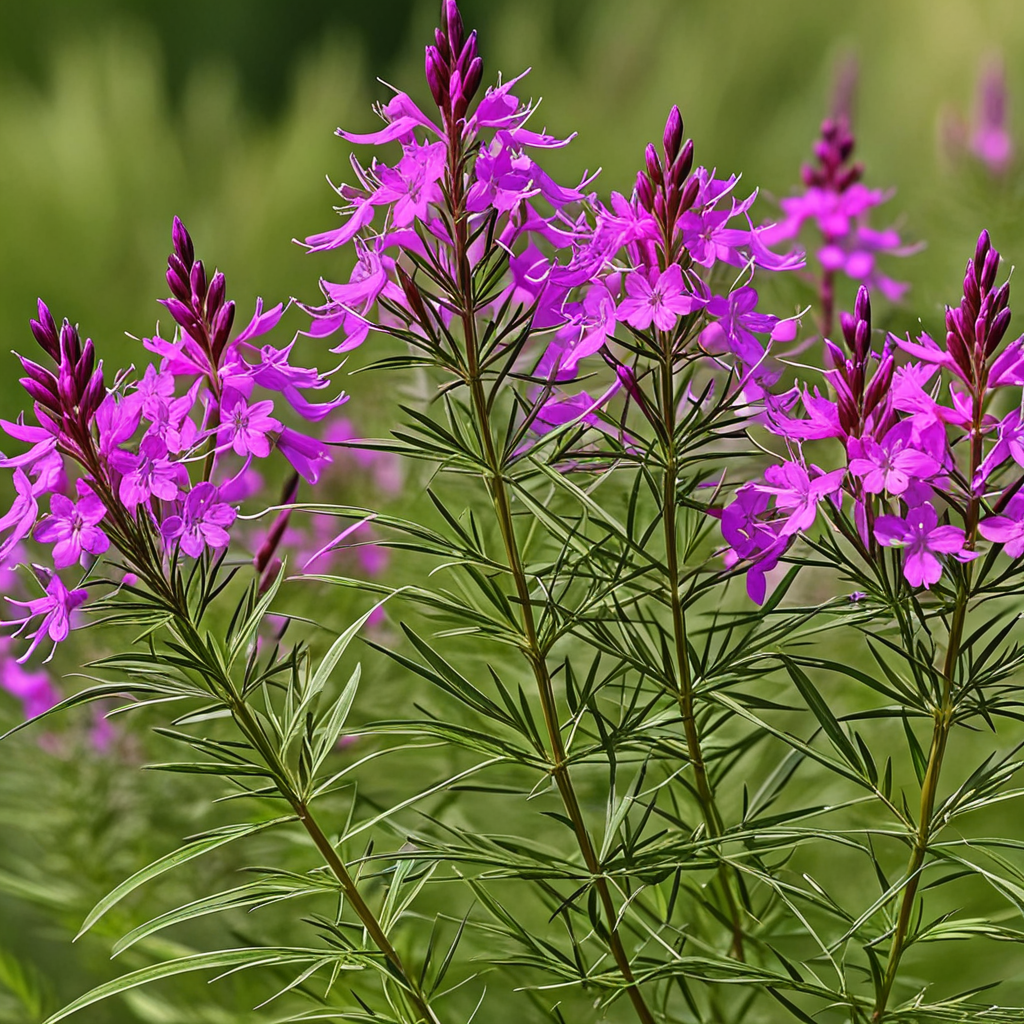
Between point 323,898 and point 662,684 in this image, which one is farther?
point 323,898

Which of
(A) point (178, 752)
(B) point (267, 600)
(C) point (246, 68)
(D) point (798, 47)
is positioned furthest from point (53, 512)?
(C) point (246, 68)

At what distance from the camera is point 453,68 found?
43 centimetres

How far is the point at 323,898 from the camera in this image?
0.96 meters

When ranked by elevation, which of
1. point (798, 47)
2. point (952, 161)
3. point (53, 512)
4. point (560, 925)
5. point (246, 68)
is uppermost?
point (246, 68)

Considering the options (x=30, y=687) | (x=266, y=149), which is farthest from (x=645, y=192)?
(x=266, y=149)

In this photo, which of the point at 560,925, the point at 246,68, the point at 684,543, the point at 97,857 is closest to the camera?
the point at 684,543

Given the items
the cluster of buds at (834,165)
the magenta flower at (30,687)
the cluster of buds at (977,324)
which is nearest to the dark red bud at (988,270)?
the cluster of buds at (977,324)

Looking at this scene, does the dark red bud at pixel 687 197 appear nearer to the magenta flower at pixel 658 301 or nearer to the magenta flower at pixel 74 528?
the magenta flower at pixel 658 301

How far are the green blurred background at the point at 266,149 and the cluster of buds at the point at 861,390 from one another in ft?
1.39

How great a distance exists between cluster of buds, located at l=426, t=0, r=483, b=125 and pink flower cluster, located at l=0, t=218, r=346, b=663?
9 centimetres

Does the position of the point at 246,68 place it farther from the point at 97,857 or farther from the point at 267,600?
the point at 267,600

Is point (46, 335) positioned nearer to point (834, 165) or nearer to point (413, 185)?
point (413, 185)

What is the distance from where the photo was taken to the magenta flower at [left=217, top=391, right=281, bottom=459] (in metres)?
0.43

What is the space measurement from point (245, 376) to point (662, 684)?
191mm
